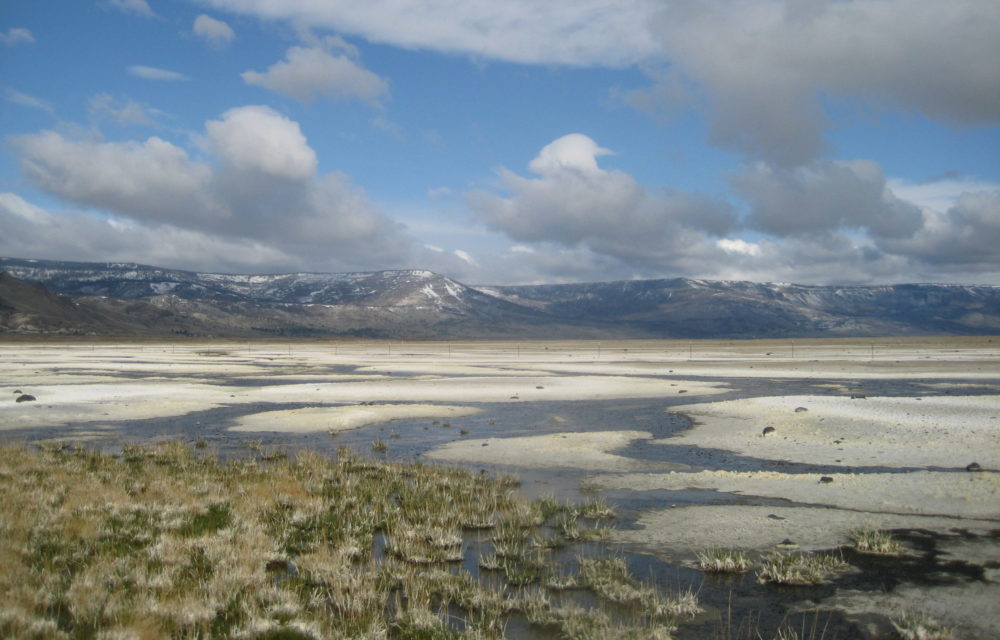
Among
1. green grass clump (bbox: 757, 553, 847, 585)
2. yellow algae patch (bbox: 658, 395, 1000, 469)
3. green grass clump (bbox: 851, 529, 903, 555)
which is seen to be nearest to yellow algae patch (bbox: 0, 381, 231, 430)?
yellow algae patch (bbox: 658, 395, 1000, 469)

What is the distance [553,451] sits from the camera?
Result: 21266mm

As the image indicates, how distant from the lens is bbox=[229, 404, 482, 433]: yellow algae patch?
27.1 meters

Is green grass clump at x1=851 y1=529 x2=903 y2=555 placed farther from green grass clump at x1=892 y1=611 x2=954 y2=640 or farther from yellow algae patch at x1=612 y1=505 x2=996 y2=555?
green grass clump at x1=892 y1=611 x2=954 y2=640

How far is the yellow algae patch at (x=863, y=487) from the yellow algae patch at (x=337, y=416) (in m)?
14.0

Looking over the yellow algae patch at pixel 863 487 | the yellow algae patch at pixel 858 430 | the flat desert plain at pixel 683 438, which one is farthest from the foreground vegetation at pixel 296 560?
the yellow algae patch at pixel 858 430

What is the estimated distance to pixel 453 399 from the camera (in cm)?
3716

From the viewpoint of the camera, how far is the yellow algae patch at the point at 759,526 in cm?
1170

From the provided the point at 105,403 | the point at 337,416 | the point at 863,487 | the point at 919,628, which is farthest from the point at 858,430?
the point at 105,403

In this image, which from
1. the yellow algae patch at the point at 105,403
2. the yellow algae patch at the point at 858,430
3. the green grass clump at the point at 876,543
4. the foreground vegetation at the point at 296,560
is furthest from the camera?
the yellow algae patch at the point at 105,403

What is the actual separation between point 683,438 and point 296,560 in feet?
53.0

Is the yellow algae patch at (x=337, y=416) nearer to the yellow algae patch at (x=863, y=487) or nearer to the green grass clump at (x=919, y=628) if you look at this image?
the yellow algae patch at (x=863, y=487)

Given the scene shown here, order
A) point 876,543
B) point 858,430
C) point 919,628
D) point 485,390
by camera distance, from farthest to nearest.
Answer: point 485,390
point 858,430
point 876,543
point 919,628

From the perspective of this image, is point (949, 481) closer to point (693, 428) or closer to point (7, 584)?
point (693, 428)

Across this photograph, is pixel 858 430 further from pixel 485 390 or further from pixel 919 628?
pixel 485 390
